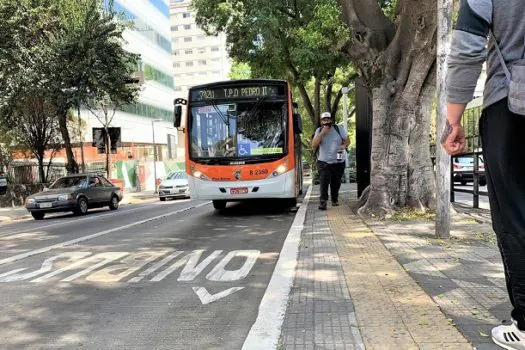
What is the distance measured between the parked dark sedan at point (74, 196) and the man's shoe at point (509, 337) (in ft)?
50.8

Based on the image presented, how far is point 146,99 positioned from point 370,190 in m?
48.5

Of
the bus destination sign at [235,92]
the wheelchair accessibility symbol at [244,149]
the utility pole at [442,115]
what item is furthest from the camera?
the bus destination sign at [235,92]

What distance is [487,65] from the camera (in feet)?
9.46

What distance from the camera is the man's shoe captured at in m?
3.01

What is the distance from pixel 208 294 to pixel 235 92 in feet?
25.5

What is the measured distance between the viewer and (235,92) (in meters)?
12.2

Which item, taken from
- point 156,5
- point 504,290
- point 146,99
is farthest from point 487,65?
point 156,5

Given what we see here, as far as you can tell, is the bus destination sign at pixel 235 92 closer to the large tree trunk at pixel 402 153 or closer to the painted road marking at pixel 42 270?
the large tree trunk at pixel 402 153

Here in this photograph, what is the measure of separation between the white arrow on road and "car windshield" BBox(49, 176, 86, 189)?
44.7 feet

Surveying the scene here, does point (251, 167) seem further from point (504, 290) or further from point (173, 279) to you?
point (504, 290)

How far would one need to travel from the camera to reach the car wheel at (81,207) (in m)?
17.1

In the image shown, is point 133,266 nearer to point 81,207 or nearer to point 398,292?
point 398,292

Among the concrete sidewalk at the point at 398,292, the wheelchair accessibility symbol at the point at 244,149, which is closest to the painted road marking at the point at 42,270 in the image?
the concrete sidewalk at the point at 398,292

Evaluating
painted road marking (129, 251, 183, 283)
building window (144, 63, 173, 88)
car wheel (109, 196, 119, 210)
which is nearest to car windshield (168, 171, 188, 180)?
car wheel (109, 196, 119, 210)
